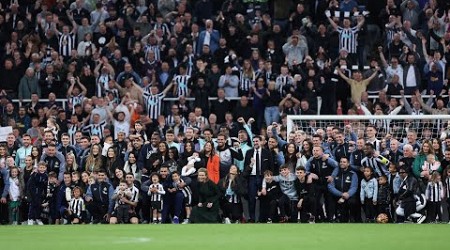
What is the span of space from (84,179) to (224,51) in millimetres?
7492

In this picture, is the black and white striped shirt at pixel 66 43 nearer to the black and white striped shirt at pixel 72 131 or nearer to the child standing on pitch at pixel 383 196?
the black and white striped shirt at pixel 72 131

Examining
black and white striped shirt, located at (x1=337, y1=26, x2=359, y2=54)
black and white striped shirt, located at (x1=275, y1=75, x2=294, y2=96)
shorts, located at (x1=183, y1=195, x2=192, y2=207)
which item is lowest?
shorts, located at (x1=183, y1=195, x2=192, y2=207)

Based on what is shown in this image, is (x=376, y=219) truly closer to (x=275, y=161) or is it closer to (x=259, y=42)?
(x=275, y=161)

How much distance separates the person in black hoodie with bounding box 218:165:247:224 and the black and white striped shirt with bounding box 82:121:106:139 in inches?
218

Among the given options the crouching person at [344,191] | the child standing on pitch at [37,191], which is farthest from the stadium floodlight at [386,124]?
the child standing on pitch at [37,191]

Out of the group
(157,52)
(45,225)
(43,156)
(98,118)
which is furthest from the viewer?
(157,52)

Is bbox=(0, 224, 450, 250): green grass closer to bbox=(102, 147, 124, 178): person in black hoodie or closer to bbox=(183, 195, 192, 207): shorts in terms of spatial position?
bbox=(183, 195, 192, 207): shorts

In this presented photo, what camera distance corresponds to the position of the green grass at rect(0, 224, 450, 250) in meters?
21.5

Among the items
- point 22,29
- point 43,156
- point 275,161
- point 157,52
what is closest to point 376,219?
point 275,161

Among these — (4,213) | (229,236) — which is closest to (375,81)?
(4,213)

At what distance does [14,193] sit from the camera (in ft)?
96.7

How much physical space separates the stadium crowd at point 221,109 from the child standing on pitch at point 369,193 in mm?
30

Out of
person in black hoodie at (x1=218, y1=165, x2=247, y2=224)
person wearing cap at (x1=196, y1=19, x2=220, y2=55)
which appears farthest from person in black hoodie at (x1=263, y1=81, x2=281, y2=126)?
person in black hoodie at (x1=218, y1=165, x2=247, y2=224)

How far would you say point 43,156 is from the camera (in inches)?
1183
